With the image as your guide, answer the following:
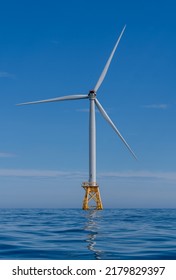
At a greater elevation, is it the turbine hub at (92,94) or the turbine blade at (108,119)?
the turbine hub at (92,94)

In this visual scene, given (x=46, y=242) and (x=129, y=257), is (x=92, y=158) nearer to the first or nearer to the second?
(x=46, y=242)

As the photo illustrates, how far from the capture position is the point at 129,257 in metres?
22.6

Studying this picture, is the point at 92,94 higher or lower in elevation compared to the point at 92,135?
higher

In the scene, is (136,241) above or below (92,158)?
below

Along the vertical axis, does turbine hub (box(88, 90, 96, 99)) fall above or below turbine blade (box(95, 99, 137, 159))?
above

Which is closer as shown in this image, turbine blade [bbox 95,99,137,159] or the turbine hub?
turbine blade [bbox 95,99,137,159]

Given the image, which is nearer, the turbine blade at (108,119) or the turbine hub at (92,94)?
the turbine blade at (108,119)

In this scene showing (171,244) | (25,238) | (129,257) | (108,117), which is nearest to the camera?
(129,257)

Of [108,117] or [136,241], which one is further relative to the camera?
[108,117]
